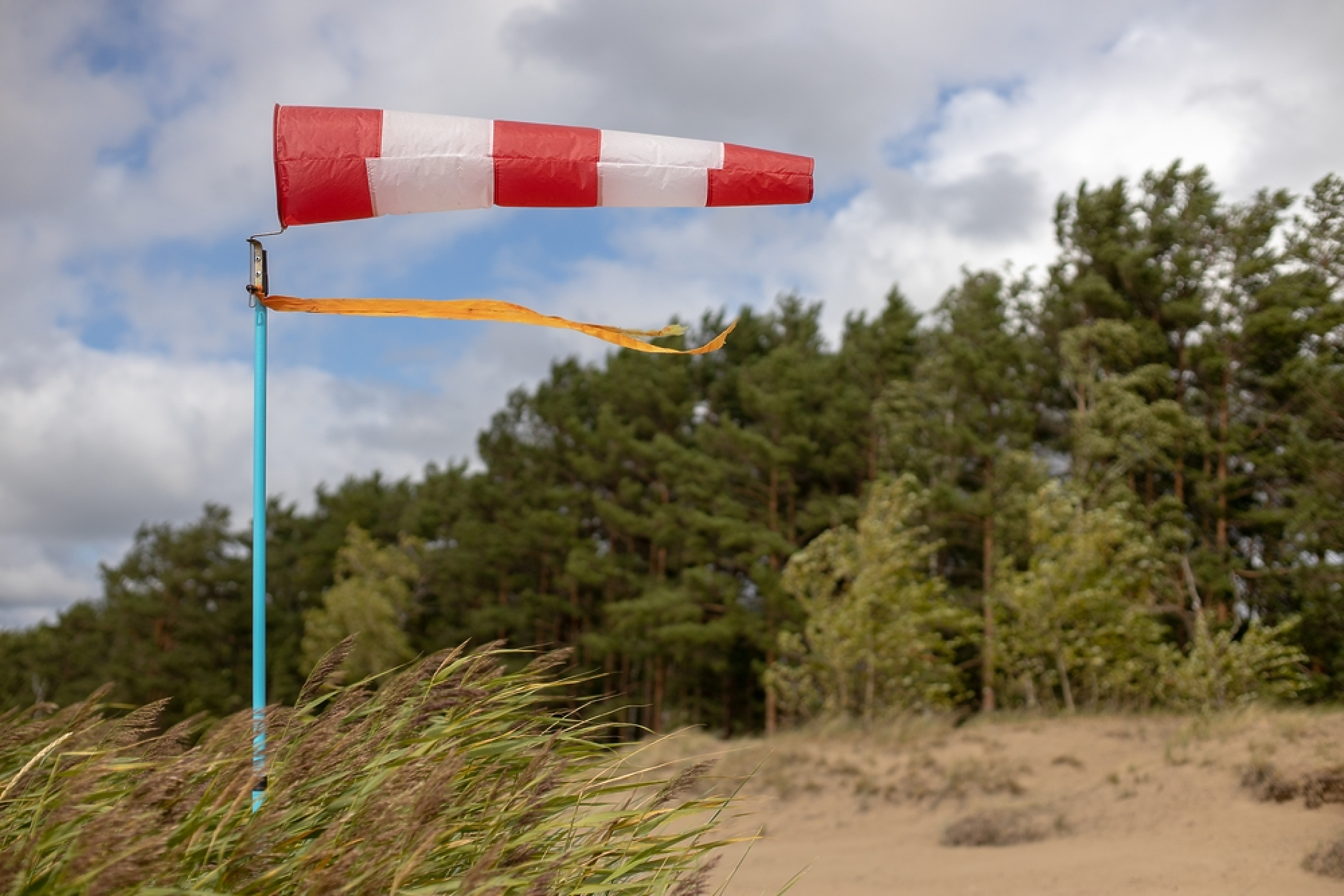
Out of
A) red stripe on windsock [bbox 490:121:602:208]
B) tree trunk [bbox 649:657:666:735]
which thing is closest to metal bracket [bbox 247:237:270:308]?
red stripe on windsock [bbox 490:121:602:208]

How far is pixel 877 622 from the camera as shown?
23094mm

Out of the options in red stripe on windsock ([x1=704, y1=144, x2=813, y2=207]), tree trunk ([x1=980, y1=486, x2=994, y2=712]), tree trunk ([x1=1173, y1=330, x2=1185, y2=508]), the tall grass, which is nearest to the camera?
the tall grass

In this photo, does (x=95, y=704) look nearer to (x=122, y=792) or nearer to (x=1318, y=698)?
(x=122, y=792)

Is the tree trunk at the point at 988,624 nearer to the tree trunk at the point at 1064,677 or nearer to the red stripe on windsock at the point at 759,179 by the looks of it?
the tree trunk at the point at 1064,677

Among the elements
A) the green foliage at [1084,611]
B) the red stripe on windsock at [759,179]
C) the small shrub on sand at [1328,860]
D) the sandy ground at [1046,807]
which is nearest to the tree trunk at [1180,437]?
the green foliage at [1084,611]

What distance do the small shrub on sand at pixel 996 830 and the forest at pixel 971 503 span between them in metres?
8.63

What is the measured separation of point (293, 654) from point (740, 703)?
19582mm

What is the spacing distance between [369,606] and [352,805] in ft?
118

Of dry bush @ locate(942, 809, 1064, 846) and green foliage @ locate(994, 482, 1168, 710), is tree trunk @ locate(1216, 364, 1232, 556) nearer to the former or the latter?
green foliage @ locate(994, 482, 1168, 710)

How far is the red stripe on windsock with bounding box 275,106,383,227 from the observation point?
4.26 meters

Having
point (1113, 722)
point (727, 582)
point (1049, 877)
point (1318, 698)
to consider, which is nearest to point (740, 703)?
point (727, 582)

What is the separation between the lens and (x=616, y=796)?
22.7 feet

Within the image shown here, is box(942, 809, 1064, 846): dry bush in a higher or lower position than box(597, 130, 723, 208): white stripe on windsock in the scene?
lower

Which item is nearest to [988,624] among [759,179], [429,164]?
[759,179]
